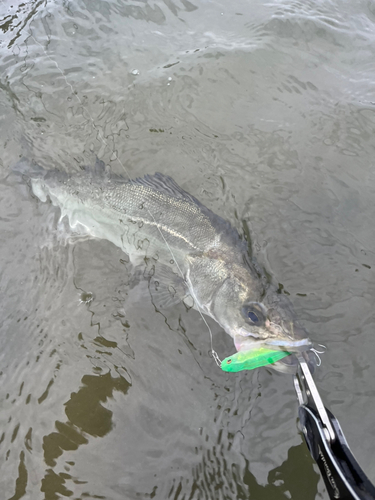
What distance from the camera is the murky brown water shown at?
322 centimetres

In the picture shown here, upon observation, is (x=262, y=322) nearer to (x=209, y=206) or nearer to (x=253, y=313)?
(x=253, y=313)

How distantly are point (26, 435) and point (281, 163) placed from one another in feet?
14.9

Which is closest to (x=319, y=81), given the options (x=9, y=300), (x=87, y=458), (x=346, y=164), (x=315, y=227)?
(x=346, y=164)

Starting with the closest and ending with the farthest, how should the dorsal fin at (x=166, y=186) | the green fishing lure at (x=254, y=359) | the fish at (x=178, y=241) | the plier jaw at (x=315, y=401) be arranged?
1. the plier jaw at (x=315, y=401)
2. the green fishing lure at (x=254, y=359)
3. the fish at (x=178, y=241)
4. the dorsal fin at (x=166, y=186)

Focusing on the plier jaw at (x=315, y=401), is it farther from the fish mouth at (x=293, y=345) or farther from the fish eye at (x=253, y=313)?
the fish eye at (x=253, y=313)

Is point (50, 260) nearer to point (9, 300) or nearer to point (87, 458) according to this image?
point (9, 300)

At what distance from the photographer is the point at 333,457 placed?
193 cm

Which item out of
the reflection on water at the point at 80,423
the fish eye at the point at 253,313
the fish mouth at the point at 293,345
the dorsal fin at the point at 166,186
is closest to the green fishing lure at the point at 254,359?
the fish mouth at the point at 293,345

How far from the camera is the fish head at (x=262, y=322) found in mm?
2943

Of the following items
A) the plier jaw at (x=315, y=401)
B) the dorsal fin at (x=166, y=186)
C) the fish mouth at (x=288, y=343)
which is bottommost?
the fish mouth at (x=288, y=343)

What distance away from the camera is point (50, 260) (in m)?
4.43

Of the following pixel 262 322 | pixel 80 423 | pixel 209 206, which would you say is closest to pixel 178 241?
pixel 209 206

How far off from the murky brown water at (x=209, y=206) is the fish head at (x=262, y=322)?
0.43 m

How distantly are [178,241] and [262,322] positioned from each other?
4.56ft
